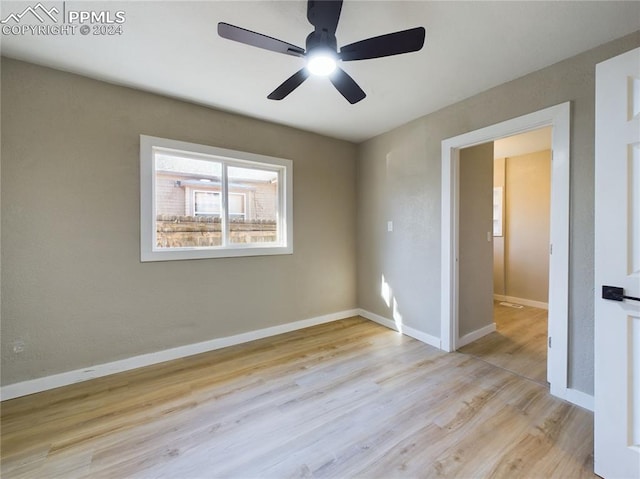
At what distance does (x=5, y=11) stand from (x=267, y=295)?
9.55 ft

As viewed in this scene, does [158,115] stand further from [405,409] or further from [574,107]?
[574,107]

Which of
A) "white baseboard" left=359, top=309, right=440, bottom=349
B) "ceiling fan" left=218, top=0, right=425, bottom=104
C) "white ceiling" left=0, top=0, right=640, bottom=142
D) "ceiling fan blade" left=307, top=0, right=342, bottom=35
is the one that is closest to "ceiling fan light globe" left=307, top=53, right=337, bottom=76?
"ceiling fan" left=218, top=0, right=425, bottom=104

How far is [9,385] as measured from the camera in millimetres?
2018

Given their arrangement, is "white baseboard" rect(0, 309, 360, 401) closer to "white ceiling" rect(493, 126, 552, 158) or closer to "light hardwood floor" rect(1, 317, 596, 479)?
"light hardwood floor" rect(1, 317, 596, 479)

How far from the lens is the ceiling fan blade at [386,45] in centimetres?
134

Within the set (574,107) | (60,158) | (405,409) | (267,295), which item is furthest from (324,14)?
(267,295)

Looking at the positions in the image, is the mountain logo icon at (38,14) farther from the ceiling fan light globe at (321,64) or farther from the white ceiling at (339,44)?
the ceiling fan light globe at (321,64)

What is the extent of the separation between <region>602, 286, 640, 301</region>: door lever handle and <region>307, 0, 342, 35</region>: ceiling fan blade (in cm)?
197

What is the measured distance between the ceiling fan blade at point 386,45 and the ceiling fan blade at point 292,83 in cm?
28

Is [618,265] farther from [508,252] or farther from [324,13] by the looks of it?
[508,252]

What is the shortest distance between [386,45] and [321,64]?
37 cm

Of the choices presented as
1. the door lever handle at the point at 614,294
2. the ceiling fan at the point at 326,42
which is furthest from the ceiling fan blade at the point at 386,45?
the door lever handle at the point at 614,294

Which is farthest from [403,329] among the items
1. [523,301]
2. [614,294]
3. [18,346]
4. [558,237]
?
[18,346]

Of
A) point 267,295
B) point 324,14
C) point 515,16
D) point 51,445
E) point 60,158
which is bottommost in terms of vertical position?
point 51,445
